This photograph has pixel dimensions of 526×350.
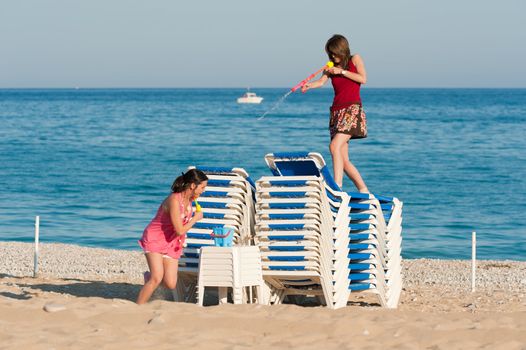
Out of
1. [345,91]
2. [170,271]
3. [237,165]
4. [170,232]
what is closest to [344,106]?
[345,91]

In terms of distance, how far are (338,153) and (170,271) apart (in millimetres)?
1903

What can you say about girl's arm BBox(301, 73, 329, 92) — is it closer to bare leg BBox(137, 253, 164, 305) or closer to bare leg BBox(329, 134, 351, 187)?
bare leg BBox(329, 134, 351, 187)

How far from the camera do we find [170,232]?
25.1 feet

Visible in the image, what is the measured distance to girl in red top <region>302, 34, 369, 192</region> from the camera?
28.2ft

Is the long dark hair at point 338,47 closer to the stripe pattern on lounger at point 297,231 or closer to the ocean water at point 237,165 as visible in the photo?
the stripe pattern on lounger at point 297,231

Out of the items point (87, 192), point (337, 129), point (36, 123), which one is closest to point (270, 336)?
point (337, 129)

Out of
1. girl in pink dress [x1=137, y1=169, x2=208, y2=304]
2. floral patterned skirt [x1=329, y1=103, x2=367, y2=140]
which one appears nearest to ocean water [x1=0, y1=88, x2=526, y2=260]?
floral patterned skirt [x1=329, y1=103, x2=367, y2=140]

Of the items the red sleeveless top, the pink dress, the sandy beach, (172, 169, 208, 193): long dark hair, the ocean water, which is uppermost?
the red sleeveless top

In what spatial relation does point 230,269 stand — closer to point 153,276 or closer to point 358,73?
point 153,276

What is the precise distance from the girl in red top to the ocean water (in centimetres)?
774

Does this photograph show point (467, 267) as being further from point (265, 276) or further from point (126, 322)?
point (126, 322)

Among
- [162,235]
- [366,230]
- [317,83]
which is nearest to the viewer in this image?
[162,235]

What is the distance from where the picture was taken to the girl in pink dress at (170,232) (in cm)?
747

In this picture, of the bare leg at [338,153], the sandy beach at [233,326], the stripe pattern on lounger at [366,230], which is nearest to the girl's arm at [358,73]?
the bare leg at [338,153]
